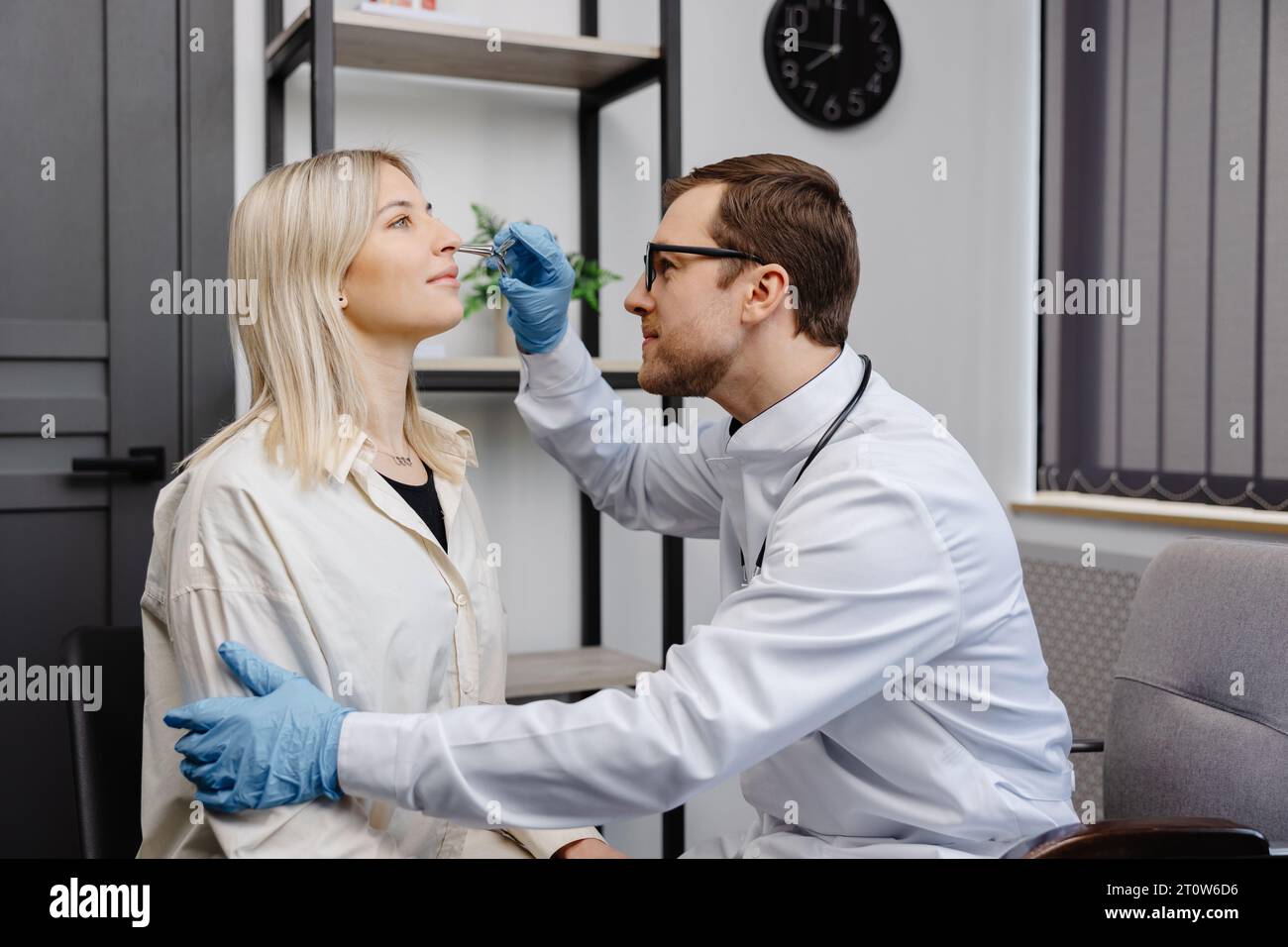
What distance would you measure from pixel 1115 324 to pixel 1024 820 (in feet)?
5.21

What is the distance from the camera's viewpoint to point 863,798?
1.31m

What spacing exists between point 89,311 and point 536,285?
34.1 inches

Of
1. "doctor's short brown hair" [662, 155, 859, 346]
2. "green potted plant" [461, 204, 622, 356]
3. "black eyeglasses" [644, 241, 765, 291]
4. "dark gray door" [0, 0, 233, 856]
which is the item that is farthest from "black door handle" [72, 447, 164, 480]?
"doctor's short brown hair" [662, 155, 859, 346]

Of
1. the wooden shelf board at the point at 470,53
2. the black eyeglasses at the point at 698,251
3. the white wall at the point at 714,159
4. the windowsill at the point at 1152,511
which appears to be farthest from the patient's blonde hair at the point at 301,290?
the windowsill at the point at 1152,511

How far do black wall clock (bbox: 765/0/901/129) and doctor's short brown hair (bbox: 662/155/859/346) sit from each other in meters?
1.18

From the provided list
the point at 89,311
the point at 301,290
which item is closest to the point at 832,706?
the point at 301,290

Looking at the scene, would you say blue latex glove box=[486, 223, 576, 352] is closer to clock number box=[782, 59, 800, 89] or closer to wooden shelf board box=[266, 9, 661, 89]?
wooden shelf board box=[266, 9, 661, 89]

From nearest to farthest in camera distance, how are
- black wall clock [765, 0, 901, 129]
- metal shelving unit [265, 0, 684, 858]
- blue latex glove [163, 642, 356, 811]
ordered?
blue latex glove [163, 642, 356, 811] → metal shelving unit [265, 0, 684, 858] → black wall clock [765, 0, 901, 129]

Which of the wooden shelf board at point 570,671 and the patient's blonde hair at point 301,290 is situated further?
the wooden shelf board at point 570,671

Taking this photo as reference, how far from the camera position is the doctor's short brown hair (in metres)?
1.51

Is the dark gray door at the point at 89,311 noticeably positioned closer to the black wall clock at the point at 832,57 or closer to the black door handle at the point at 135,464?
the black door handle at the point at 135,464

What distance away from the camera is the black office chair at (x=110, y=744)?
132cm

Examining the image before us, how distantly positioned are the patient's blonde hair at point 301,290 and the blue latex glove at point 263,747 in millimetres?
340
